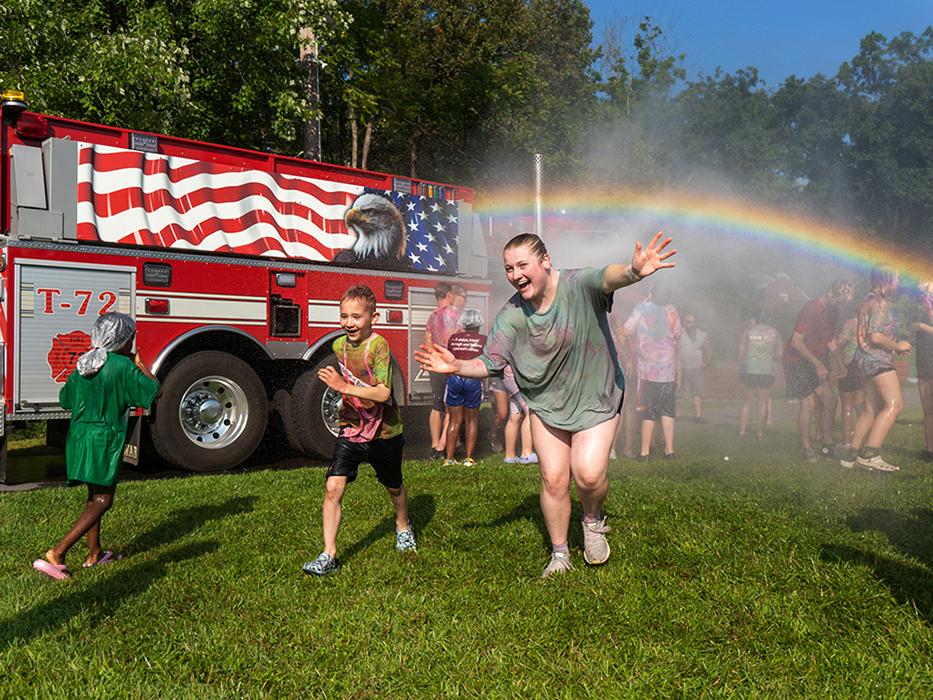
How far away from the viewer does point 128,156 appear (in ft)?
28.0

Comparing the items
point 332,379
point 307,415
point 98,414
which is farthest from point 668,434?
point 98,414

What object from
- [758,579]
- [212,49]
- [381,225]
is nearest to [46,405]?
[381,225]

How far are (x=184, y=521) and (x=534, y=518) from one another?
243 cm

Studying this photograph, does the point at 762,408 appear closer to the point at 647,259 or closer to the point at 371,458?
the point at 371,458

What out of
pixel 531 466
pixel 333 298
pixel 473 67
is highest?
pixel 473 67

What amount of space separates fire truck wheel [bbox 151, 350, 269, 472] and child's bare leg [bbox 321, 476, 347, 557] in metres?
4.01

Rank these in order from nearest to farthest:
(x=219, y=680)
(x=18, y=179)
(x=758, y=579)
A: 1. (x=219, y=680)
2. (x=758, y=579)
3. (x=18, y=179)

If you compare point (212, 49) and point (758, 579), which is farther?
point (212, 49)

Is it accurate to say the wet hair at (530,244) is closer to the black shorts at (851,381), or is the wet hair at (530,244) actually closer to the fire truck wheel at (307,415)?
the fire truck wheel at (307,415)

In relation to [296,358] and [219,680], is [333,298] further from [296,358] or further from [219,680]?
[219,680]

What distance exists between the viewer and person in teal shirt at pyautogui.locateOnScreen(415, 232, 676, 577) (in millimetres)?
4637

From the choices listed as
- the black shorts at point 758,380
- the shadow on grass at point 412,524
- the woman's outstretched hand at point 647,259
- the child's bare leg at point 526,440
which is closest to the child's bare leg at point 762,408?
the black shorts at point 758,380

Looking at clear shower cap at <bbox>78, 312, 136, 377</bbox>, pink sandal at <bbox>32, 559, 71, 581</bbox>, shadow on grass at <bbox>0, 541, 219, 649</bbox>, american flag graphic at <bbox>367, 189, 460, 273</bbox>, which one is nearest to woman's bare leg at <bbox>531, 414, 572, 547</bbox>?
shadow on grass at <bbox>0, 541, 219, 649</bbox>

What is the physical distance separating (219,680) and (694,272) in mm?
33737
